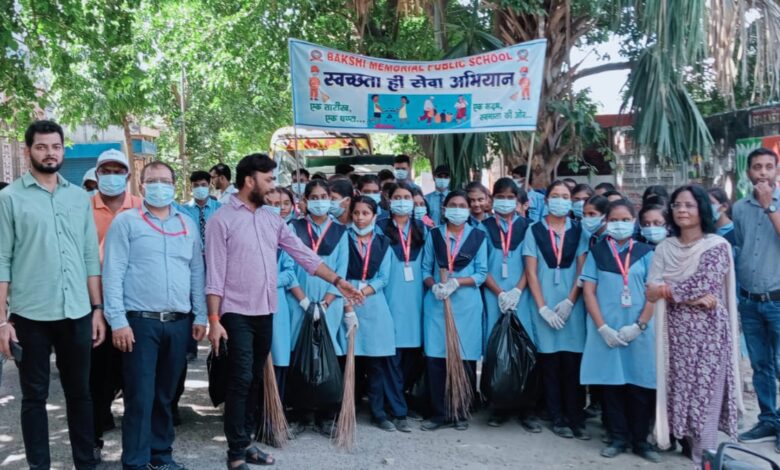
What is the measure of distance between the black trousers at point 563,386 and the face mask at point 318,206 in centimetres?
191

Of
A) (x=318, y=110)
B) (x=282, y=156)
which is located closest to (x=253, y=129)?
(x=282, y=156)

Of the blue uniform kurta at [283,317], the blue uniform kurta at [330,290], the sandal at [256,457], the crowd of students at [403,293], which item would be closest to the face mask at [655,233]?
the crowd of students at [403,293]

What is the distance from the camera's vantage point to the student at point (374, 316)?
511 centimetres

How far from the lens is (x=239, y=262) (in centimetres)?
409

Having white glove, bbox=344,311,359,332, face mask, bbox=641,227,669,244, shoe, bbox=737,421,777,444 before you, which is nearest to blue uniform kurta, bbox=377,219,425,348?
white glove, bbox=344,311,359,332

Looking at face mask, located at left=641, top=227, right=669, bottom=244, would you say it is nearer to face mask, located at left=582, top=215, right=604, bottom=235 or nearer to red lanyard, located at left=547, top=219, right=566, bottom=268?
face mask, located at left=582, top=215, right=604, bottom=235

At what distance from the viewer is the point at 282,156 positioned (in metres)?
14.4

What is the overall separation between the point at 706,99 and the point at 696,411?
10948mm

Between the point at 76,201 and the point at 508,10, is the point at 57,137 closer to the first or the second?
the point at 76,201

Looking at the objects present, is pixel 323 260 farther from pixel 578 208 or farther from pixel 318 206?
pixel 578 208

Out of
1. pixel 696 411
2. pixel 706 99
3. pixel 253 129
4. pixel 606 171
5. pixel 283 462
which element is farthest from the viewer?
pixel 253 129

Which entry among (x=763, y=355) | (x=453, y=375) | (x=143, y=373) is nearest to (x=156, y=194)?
(x=143, y=373)

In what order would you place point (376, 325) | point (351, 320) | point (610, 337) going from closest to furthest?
point (610, 337)
point (351, 320)
point (376, 325)

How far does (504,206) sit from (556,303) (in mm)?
860
